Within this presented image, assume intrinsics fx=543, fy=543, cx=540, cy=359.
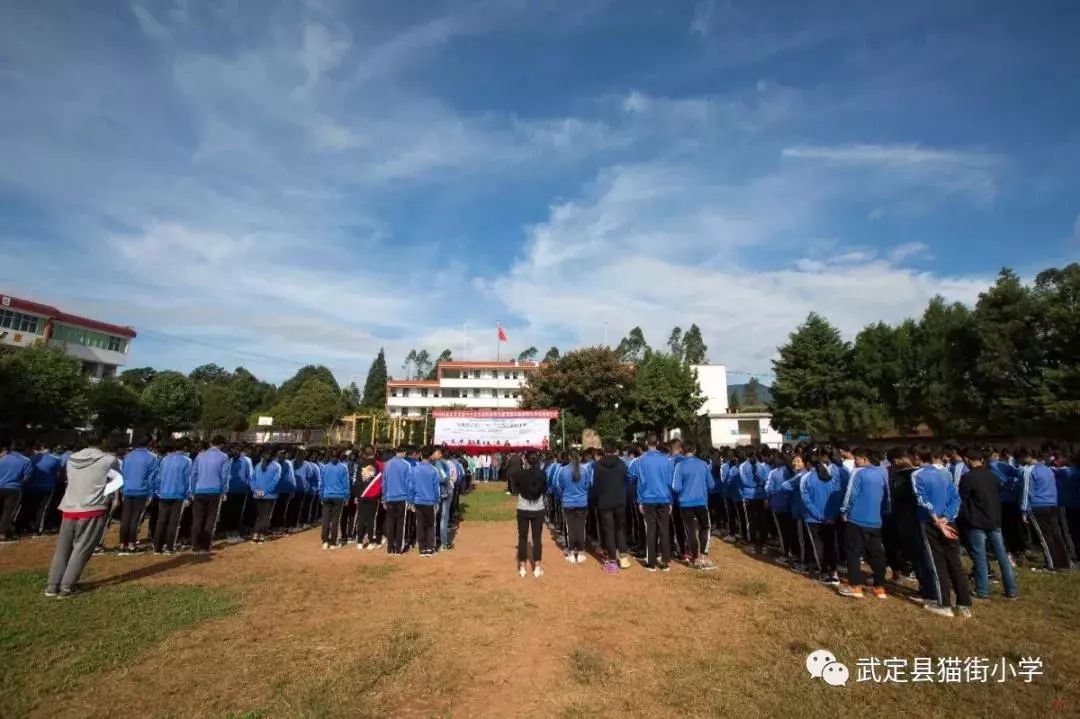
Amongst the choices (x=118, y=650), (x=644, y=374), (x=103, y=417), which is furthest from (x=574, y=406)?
(x=118, y=650)

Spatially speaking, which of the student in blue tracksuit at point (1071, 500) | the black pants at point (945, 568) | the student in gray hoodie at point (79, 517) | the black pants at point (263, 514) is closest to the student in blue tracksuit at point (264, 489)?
the black pants at point (263, 514)

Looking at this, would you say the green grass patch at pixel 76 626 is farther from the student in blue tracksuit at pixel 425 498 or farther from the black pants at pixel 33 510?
the black pants at pixel 33 510

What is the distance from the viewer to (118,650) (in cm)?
544

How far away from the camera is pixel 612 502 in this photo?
9531 millimetres

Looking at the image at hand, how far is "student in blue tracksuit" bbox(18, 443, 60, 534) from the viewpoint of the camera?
11.3 m

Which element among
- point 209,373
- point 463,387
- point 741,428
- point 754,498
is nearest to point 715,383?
point 741,428

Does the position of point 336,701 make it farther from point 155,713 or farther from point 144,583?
point 144,583

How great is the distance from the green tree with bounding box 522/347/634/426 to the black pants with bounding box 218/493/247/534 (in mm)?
33163

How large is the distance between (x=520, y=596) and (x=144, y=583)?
5505 millimetres

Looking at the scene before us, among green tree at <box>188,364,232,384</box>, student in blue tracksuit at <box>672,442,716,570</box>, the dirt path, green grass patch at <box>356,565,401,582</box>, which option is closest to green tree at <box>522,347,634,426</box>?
student in blue tracksuit at <box>672,442,716,570</box>

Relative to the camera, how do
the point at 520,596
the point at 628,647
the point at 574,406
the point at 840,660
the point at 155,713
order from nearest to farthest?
1. the point at 155,713
2. the point at 840,660
3. the point at 628,647
4. the point at 520,596
5. the point at 574,406

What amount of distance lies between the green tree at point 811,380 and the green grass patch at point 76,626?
117 ft

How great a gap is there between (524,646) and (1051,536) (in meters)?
9.04

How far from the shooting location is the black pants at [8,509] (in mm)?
10617
